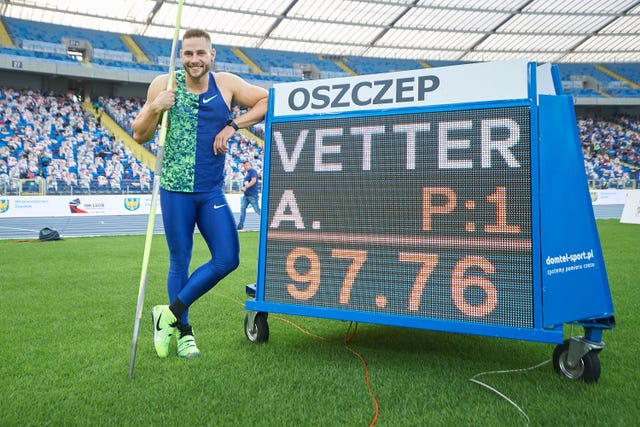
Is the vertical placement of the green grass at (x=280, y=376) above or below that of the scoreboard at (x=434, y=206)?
below

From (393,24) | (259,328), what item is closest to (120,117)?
(393,24)

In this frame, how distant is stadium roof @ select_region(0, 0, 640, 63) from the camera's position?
1481 inches

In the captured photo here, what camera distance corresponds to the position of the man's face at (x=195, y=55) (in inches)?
155

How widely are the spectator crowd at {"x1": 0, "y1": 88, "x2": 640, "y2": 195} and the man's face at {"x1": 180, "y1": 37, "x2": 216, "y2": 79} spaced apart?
1764cm

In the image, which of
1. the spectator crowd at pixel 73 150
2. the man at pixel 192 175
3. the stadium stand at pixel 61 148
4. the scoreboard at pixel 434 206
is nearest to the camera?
the scoreboard at pixel 434 206

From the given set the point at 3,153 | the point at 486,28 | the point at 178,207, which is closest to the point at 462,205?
the point at 178,207

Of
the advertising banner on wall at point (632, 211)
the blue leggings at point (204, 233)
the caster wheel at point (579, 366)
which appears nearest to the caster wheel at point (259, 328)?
the blue leggings at point (204, 233)

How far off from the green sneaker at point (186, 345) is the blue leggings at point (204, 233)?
0.10m

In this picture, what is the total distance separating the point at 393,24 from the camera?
1687 inches

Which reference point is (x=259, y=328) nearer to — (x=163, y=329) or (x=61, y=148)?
(x=163, y=329)

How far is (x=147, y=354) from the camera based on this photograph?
394 cm

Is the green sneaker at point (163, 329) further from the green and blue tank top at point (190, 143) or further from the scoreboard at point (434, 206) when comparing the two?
the green and blue tank top at point (190, 143)

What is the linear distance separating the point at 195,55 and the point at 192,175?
0.83 meters

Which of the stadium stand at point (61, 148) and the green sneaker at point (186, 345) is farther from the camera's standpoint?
the stadium stand at point (61, 148)
